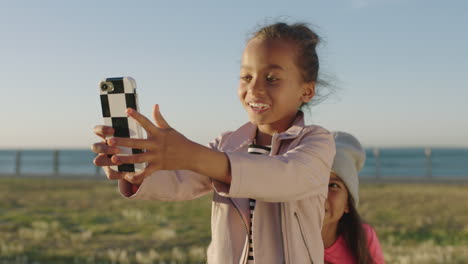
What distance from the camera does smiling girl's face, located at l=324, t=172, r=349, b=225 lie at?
3274 mm

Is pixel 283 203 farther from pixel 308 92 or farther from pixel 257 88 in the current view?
pixel 308 92

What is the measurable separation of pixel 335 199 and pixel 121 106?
5.95ft

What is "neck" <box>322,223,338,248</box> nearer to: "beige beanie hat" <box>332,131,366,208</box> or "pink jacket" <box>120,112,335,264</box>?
"beige beanie hat" <box>332,131,366,208</box>

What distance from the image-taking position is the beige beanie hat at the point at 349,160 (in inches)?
126

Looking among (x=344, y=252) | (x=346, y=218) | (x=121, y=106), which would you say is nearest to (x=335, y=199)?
(x=346, y=218)

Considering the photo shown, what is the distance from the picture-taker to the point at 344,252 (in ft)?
10.8

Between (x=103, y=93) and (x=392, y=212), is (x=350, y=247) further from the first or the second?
(x=392, y=212)

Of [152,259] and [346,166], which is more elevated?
[346,166]

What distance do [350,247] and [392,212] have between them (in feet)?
31.7

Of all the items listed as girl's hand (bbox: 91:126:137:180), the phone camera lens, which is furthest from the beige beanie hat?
the phone camera lens

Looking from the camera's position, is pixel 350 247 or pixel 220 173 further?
pixel 350 247

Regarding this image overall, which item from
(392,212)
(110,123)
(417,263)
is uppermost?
(110,123)

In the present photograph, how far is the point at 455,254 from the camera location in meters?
7.30

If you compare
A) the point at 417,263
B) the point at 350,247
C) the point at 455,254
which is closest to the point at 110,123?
the point at 350,247
